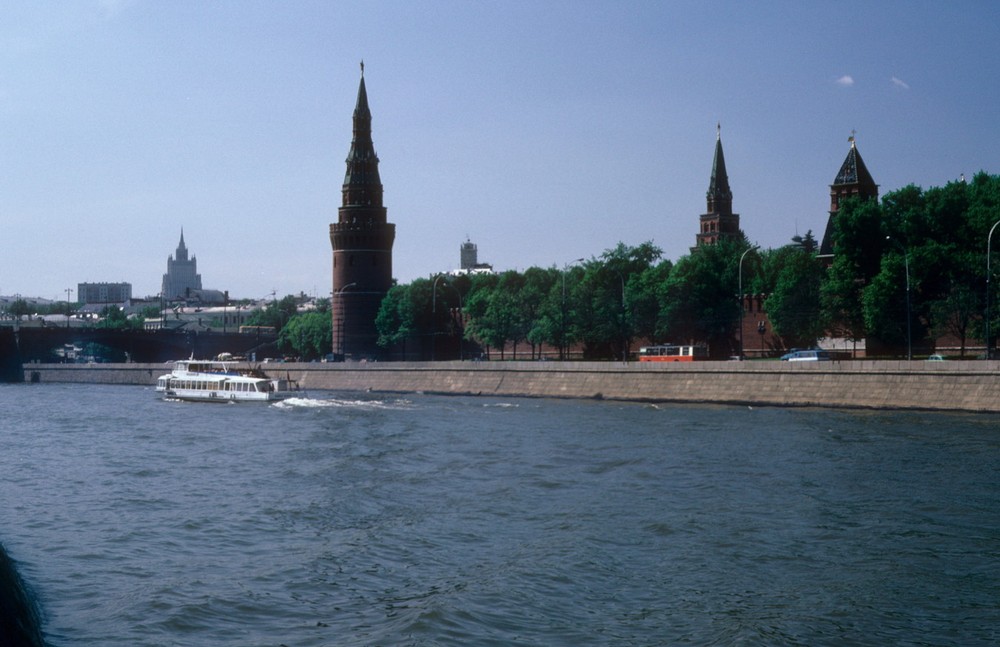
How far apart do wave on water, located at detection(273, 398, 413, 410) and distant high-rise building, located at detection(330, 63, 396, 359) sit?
49.5 m

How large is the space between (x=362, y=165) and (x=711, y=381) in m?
74.0

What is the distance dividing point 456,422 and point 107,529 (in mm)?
26263

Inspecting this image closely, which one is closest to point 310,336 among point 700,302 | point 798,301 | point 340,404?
point 700,302

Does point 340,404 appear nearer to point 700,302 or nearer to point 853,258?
point 700,302

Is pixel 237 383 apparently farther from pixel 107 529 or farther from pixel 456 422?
pixel 107 529

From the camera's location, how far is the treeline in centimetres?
6059

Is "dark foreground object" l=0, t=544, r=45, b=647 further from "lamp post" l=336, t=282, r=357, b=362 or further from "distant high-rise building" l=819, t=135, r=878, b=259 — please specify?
"lamp post" l=336, t=282, r=357, b=362

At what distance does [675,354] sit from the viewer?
68.8 metres

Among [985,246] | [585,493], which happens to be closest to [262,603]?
[585,493]

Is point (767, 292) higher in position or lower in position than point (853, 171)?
lower

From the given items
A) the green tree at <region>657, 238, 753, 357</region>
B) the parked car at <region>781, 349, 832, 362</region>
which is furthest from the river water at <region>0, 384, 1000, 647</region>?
the green tree at <region>657, 238, 753, 357</region>

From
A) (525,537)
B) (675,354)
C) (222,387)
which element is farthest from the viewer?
(222,387)

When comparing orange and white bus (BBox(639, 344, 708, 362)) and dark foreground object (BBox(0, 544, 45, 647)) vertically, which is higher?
orange and white bus (BBox(639, 344, 708, 362))

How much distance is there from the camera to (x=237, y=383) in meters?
68.9
